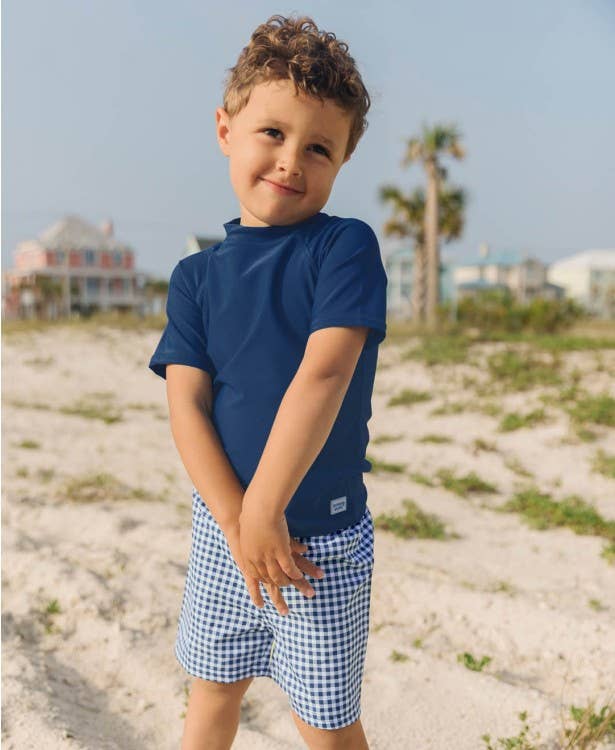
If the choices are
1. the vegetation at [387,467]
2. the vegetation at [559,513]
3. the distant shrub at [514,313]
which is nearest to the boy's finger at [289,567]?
the vegetation at [559,513]

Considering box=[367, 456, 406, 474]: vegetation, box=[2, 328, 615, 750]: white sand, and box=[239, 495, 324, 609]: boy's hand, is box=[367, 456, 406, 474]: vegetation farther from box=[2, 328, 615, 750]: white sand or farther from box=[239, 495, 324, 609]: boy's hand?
box=[239, 495, 324, 609]: boy's hand

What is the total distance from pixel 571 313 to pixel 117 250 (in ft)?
115

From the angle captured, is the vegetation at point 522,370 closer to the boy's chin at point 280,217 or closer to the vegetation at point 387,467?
the vegetation at point 387,467

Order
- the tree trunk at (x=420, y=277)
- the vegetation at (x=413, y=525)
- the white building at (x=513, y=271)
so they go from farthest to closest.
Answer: the white building at (x=513, y=271) < the tree trunk at (x=420, y=277) < the vegetation at (x=413, y=525)

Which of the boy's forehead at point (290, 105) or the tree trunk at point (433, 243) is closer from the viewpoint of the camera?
the boy's forehead at point (290, 105)

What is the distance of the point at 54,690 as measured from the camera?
8.38 feet

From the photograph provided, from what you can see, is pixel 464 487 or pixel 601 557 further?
pixel 464 487

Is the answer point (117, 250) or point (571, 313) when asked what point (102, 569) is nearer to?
point (571, 313)

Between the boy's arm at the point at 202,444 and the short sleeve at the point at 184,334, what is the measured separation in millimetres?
17

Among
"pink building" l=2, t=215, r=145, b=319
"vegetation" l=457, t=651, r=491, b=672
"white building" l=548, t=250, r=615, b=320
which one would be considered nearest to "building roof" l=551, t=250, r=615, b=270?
"white building" l=548, t=250, r=615, b=320

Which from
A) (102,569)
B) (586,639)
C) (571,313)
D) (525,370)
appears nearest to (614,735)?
(586,639)

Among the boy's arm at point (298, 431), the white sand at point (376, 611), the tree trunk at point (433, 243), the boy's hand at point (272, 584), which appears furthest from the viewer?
the tree trunk at point (433, 243)

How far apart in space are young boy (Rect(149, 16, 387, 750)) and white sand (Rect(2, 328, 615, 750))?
90cm

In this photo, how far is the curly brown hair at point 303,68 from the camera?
1356 millimetres
